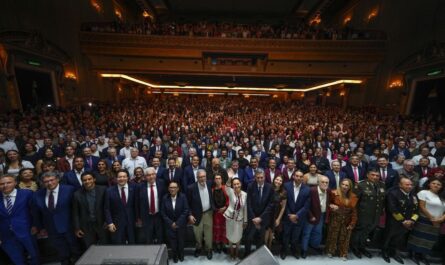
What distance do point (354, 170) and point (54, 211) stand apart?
513 cm

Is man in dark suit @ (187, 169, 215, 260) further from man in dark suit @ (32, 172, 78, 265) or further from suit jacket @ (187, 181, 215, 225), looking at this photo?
man in dark suit @ (32, 172, 78, 265)

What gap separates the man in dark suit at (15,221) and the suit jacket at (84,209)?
557 mm

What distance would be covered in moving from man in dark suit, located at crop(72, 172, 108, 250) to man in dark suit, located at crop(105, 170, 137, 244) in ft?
0.35

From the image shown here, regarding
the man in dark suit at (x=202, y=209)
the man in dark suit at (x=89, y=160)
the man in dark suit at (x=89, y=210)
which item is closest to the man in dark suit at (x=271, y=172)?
the man in dark suit at (x=202, y=209)

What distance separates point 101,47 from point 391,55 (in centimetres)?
1791

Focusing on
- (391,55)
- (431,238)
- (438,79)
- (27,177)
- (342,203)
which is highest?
(391,55)

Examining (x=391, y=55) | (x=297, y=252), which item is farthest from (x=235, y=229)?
(x=391, y=55)

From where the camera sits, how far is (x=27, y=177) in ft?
10.9

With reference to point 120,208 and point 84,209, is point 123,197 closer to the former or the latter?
point 120,208

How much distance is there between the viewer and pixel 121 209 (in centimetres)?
319

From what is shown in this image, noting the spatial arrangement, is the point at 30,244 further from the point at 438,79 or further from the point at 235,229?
the point at 438,79

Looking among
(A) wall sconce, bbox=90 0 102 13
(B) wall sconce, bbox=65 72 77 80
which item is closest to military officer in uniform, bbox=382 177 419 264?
(B) wall sconce, bbox=65 72 77 80

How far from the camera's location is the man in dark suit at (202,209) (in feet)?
11.0

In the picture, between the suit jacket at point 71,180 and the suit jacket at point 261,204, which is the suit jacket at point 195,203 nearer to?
the suit jacket at point 261,204
